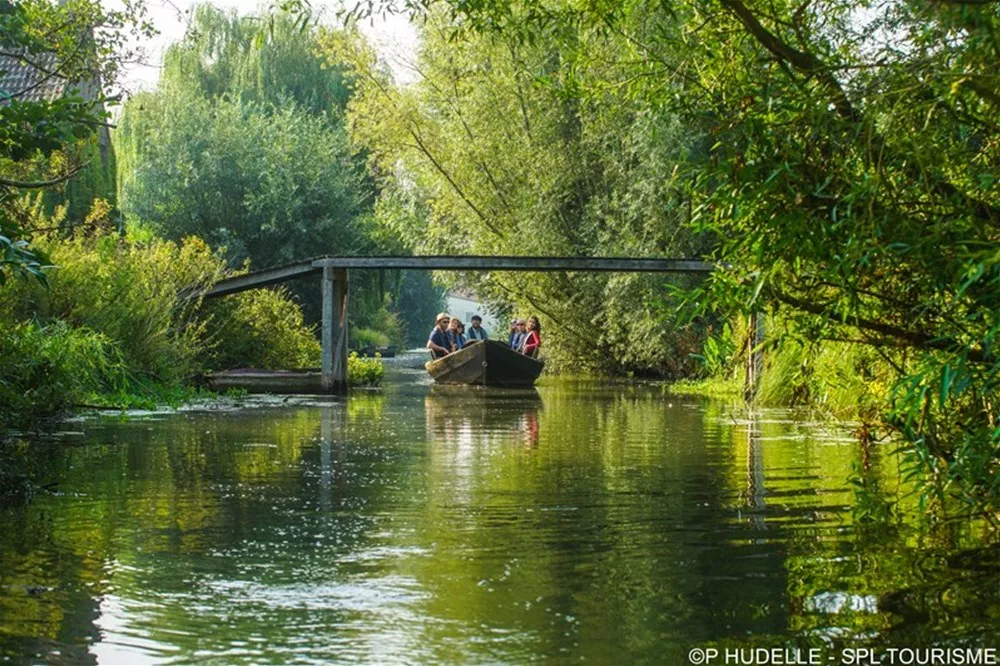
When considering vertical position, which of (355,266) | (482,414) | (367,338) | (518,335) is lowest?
(482,414)

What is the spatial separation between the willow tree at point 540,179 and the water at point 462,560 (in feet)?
61.0

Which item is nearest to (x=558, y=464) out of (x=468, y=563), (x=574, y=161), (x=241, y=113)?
(x=468, y=563)

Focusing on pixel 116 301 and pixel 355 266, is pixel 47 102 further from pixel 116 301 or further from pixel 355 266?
pixel 355 266

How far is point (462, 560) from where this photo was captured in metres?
8.13

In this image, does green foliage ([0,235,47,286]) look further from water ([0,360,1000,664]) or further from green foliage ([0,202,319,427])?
green foliage ([0,202,319,427])

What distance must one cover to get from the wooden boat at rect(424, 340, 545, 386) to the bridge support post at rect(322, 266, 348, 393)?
3446mm

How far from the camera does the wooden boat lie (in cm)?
3241

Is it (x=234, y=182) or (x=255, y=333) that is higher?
(x=234, y=182)

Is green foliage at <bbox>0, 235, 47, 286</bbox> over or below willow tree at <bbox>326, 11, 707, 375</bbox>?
below

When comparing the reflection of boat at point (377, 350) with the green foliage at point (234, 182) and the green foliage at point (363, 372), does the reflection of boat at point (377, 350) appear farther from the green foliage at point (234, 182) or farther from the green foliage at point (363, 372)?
the green foliage at point (363, 372)

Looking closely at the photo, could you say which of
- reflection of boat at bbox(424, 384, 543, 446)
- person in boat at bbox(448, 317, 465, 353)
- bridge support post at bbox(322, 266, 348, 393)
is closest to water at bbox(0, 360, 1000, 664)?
reflection of boat at bbox(424, 384, 543, 446)

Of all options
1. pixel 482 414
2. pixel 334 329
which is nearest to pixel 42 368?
pixel 482 414

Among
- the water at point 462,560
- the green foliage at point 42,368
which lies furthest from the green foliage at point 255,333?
the water at point 462,560

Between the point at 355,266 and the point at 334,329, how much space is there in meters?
1.35
